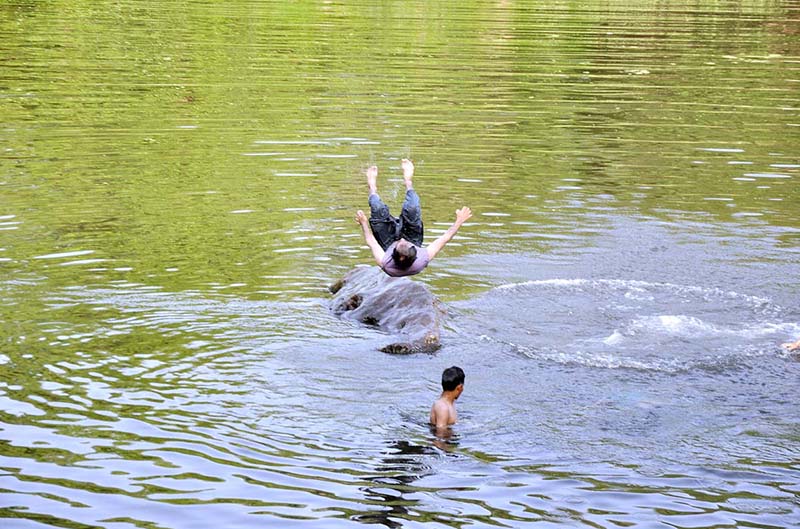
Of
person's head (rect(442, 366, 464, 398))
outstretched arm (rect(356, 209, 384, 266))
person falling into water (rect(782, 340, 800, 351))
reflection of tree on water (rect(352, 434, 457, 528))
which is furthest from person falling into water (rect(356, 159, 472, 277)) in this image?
reflection of tree on water (rect(352, 434, 457, 528))

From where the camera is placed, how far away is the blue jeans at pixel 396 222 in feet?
48.8

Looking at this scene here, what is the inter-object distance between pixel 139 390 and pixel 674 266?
8072 mm

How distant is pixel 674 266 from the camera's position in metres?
16.8

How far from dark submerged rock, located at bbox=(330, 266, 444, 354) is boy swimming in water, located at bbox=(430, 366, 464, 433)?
2.24m

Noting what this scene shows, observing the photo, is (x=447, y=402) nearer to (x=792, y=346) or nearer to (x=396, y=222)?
(x=792, y=346)

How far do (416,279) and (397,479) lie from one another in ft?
22.3

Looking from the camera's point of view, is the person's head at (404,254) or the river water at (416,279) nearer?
the river water at (416,279)

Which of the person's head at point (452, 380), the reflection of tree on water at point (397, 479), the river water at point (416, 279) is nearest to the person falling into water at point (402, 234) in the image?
the river water at point (416, 279)

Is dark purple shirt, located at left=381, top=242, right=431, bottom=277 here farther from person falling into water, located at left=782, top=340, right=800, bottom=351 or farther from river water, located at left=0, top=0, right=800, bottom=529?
person falling into water, located at left=782, top=340, right=800, bottom=351

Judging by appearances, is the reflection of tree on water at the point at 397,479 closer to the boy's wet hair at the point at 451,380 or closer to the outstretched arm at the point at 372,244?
the boy's wet hair at the point at 451,380

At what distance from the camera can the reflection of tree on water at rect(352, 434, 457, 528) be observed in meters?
9.26

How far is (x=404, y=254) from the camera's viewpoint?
46.7 ft

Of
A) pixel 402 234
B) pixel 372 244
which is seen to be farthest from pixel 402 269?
pixel 402 234

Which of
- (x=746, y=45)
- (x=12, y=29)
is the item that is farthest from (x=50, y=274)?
(x=746, y=45)
